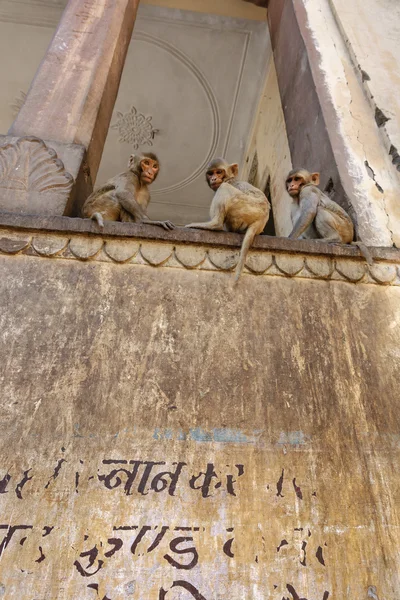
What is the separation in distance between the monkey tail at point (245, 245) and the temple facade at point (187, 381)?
5 cm

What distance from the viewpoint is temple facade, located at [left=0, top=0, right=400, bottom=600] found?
1.85 meters

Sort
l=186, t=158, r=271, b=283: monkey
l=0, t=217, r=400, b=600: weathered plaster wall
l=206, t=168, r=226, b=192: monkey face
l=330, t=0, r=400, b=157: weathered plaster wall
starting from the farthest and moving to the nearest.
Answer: l=330, t=0, r=400, b=157: weathered plaster wall
l=206, t=168, r=226, b=192: monkey face
l=186, t=158, r=271, b=283: monkey
l=0, t=217, r=400, b=600: weathered plaster wall

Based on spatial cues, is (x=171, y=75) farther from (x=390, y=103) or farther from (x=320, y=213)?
(x=320, y=213)

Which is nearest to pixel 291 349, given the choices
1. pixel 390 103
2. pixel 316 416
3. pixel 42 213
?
pixel 316 416

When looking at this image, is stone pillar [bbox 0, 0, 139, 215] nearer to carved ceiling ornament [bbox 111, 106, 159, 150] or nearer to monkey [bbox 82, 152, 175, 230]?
monkey [bbox 82, 152, 175, 230]

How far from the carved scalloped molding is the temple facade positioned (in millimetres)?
11

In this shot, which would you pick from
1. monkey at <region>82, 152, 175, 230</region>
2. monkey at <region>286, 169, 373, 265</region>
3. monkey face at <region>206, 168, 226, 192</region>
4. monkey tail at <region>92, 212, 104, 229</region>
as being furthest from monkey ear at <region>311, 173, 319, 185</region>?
monkey tail at <region>92, 212, 104, 229</region>

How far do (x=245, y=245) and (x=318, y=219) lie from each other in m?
0.84

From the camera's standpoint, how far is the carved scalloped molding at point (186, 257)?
2791 mm

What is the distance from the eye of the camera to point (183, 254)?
2881mm

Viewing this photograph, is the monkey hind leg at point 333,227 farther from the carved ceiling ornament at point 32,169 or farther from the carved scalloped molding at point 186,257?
the carved ceiling ornament at point 32,169

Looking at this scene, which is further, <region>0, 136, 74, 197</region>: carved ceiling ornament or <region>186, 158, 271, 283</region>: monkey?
<region>0, 136, 74, 197</region>: carved ceiling ornament

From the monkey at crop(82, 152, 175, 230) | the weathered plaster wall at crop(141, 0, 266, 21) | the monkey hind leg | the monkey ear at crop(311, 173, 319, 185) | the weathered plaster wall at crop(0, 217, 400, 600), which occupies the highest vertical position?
the weathered plaster wall at crop(141, 0, 266, 21)

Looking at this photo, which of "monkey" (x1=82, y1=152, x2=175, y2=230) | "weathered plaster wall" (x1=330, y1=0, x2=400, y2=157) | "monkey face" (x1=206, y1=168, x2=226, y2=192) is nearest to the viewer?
"monkey" (x1=82, y1=152, x2=175, y2=230)
